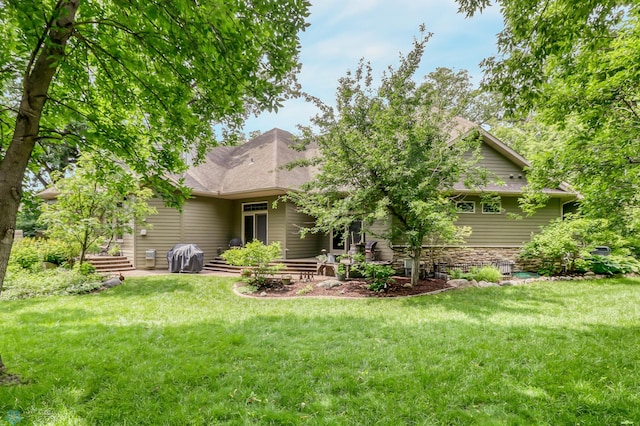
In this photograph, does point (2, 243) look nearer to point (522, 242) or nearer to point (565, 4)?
point (565, 4)

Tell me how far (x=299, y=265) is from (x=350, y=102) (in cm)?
637

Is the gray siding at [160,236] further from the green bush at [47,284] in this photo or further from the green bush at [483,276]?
the green bush at [483,276]

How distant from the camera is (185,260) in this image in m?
11.4

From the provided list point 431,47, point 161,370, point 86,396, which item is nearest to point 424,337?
point 161,370

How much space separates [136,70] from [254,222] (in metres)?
10.2

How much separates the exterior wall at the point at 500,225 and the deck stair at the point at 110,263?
13.3 metres

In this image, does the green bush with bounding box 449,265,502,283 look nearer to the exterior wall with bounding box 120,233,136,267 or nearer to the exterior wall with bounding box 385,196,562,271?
the exterior wall with bounding box 385,196,562,271

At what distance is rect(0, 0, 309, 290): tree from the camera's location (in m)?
2.85

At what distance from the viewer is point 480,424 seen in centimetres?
260

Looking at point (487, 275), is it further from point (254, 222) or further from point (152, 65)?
point (152, 65)

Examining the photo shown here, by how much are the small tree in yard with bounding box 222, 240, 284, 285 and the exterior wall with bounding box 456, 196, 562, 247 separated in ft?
25.0

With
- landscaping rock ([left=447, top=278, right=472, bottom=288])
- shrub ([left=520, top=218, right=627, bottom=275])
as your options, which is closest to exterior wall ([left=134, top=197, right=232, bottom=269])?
landscaping rock ([left=447, top=278, right=472, bottom=288])

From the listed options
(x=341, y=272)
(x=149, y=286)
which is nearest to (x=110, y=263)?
(x=149, y=286)

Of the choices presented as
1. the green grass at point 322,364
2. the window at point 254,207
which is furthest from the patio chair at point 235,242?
the green grass at point 322,364
